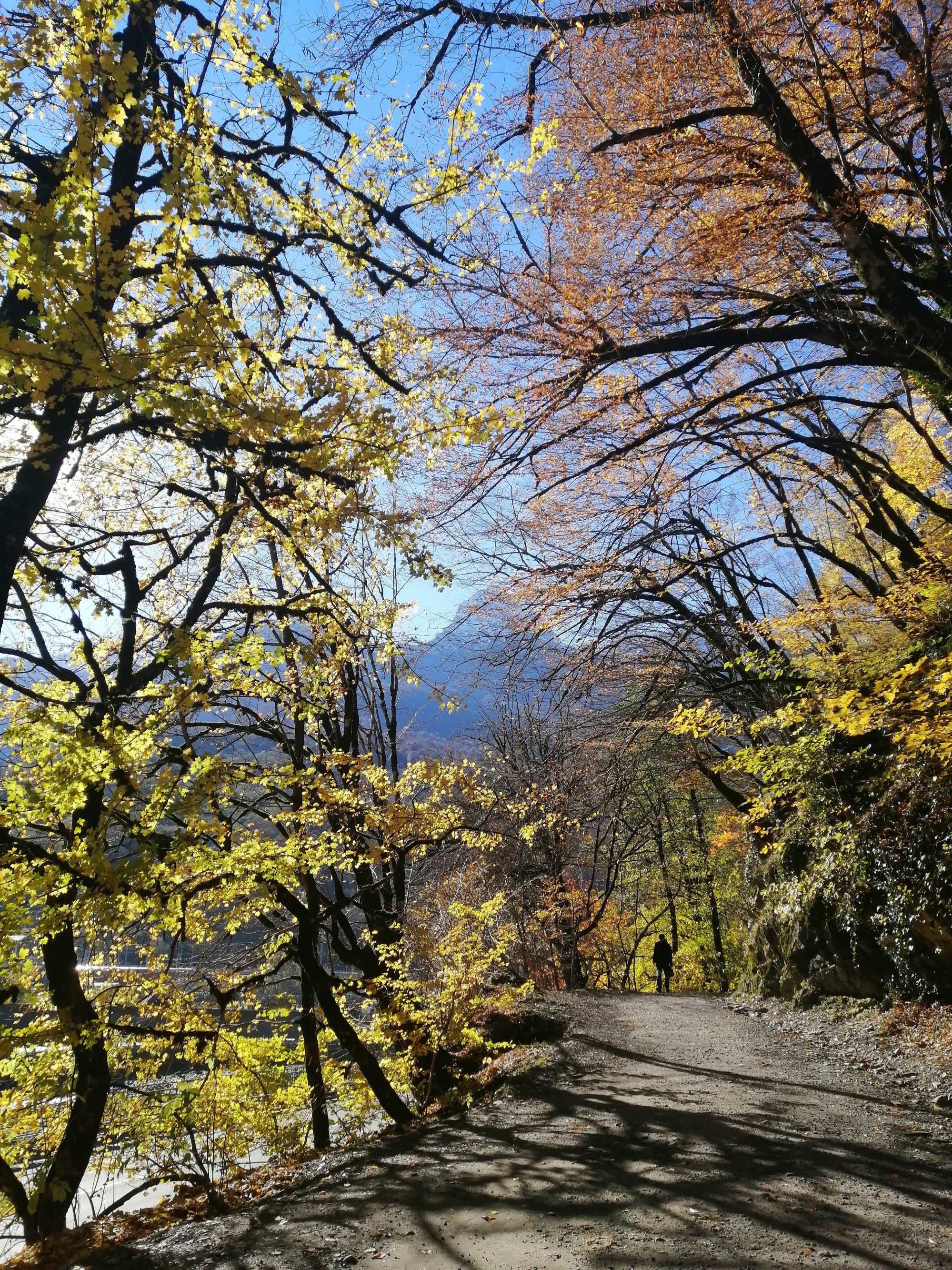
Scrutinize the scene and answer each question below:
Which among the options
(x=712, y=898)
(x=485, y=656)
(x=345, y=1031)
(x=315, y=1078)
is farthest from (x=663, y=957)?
(x=485, y=656)

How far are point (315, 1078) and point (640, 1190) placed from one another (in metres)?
4.97

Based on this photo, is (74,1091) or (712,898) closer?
(74,1091)

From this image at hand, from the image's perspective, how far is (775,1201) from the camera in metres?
3.92

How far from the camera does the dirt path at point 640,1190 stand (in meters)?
3.57

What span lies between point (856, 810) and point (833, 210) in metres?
7.14

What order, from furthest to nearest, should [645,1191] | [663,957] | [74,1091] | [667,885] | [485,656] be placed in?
[667,885] → [663,957] → [485,656] → [74,1091] → [645,1191]

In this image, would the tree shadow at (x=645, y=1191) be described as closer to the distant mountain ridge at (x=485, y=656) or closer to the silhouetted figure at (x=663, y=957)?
the distant mountain ridge at (x=485, y=656)

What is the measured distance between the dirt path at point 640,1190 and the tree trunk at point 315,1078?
5.33 ft

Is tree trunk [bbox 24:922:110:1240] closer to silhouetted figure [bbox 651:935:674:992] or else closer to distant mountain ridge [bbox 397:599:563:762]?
distant mountain ridge [bbox 397:599:563:762]

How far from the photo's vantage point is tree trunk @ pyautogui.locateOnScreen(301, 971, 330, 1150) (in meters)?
8.09

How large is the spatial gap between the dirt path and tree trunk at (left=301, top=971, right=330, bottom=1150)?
1.62m

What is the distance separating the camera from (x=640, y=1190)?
14.4 ft

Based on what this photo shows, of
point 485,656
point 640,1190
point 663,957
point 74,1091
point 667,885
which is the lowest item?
point 663,957

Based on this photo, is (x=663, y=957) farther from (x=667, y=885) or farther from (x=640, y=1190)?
(x=640, y=1190)
